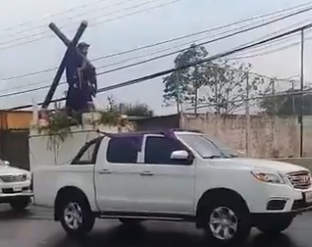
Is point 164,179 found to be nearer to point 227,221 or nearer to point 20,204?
point 227,221

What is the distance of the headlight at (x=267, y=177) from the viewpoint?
992 cm

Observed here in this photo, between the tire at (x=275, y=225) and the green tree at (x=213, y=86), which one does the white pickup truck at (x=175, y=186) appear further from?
the green tree at (x=213, y=86)

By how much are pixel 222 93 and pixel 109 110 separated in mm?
4074

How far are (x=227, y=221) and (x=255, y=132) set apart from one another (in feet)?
30.1

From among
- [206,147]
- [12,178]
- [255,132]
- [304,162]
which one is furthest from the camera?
[255,132]

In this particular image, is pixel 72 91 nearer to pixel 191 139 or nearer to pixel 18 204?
pixel 18 204

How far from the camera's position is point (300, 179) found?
10289mm

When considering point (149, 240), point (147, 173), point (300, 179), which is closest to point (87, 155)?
point (147, 173)

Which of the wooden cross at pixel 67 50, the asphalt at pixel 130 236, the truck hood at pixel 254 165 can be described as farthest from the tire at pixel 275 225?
the wooden cross at pixel 67 50

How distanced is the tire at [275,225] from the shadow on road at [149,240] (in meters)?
0.17

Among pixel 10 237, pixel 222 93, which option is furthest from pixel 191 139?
pixel 222 93

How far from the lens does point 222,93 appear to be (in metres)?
20.5

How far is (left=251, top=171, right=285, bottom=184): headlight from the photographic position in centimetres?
992

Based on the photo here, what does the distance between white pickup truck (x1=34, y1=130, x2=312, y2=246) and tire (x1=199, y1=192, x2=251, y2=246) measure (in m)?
0.01
